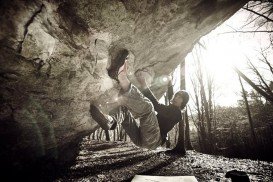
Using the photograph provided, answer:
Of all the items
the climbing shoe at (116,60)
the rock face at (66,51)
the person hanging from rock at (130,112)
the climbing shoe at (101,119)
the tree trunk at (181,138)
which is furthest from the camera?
the tree trunk at (181,138)

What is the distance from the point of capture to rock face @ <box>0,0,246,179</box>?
1.75m

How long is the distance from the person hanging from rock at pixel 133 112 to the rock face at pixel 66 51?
0.19 meters

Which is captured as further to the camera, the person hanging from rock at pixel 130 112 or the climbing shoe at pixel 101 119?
the climbing shoe at pixel 101 119

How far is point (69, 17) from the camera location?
1926 millimetres

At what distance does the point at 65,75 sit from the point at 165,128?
231 cm

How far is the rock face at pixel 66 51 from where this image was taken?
1.75 m

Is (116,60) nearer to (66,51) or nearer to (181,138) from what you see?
(66,51)

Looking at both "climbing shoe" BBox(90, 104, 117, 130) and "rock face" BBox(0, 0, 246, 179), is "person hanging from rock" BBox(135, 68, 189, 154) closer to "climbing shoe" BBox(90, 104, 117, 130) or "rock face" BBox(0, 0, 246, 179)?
"rock face" BBox(0, 0, 246, 179)

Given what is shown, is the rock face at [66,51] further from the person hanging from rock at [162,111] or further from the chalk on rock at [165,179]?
the chalk on rock at [165,179]

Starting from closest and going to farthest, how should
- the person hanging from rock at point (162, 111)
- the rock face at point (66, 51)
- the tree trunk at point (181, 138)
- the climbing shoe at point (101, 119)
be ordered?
the rock face at point (66, 51), the climbing shoe at point (101, 119), the person hanging from rock at point (162, 111), the tree trunk at point (181, 138)

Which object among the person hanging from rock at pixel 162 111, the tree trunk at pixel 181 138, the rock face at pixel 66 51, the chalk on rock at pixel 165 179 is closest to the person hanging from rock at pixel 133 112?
the person hanging from rock at pixel 162 111

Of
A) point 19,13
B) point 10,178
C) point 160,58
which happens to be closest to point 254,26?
point 160,58

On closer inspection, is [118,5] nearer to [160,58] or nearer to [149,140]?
[160,58]

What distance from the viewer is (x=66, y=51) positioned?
212 centimetres
